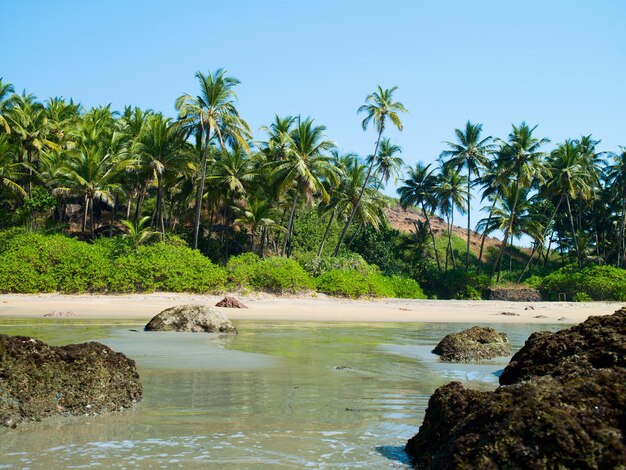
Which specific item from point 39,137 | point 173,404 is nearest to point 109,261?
point 39,137

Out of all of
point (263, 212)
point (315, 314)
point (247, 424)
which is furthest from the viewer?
point (263, 212)

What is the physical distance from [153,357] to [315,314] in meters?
14.6

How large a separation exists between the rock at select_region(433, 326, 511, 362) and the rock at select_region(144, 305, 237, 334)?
497 centimetres

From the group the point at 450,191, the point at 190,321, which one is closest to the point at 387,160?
the point at 450,191

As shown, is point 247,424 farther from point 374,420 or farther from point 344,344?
point 344,344

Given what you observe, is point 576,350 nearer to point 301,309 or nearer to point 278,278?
point 301,309

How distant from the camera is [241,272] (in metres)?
30.7

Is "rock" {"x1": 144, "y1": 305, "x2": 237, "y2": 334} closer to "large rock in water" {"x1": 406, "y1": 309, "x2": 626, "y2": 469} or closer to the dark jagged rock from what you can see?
the dark jagged rock

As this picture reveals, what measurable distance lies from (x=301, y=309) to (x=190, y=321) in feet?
40.1

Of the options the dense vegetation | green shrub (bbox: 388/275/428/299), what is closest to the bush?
the dense vegetation

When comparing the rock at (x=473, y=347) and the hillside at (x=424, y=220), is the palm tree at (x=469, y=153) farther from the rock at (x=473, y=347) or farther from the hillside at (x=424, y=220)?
the rock at (x=473, y=347)

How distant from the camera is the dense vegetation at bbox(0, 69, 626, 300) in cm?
3042

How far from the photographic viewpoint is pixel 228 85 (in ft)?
115

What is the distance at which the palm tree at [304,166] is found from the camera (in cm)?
3703
